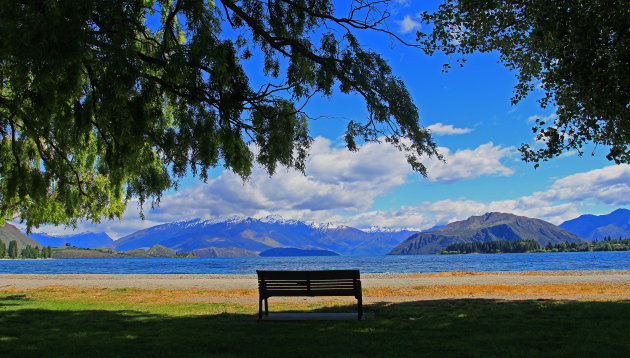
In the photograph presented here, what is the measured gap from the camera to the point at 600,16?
6.75 meters

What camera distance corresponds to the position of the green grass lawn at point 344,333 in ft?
17.8

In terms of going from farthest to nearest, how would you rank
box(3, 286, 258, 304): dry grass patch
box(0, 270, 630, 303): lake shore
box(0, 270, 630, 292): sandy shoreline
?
box(0, 270, 630, 292): sandy shoreline → box(3, 286, 258, 304): dry grass patch → box(0, 270, 630, 303): lake shore

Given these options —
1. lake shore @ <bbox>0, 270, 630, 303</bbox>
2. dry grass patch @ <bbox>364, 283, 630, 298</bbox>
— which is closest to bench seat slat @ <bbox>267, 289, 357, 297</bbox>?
lake shore @ <bbox>0, 270, 630, 303</bbox>

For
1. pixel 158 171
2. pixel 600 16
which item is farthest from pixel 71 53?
pixel 600 16

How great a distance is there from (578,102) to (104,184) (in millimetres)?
11453

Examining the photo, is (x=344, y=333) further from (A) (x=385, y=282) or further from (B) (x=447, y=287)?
(A) (x=385, y=282)

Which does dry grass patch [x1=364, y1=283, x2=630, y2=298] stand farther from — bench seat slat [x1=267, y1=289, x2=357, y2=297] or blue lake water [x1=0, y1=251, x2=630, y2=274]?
blue lake water [x1=0, y1=251, x2=630, y2=274]

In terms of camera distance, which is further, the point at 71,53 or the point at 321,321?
the point at 321,321

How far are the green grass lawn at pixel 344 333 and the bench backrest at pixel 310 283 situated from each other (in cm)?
69

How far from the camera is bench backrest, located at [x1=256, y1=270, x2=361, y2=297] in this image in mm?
8336

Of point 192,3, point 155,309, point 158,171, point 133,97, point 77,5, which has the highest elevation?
point 192,3

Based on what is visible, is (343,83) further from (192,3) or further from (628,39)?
(628,39)

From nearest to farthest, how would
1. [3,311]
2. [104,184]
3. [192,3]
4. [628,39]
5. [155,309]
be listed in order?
[192,3] → [628,39] → [3,311] → [155,309] → [104,184]

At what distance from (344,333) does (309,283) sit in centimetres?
195
